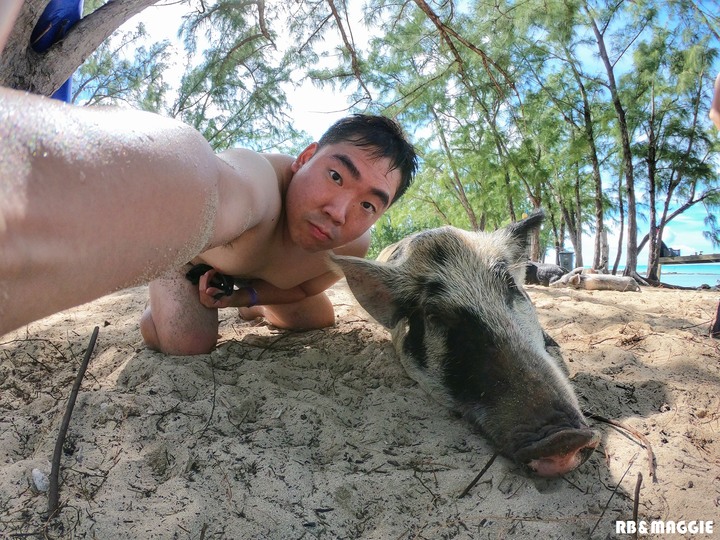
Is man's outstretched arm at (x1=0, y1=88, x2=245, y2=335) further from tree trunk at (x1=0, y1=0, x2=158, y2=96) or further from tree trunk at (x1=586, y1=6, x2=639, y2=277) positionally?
tree trunk at (x1=586, y1=6, x2=639, y2=277)

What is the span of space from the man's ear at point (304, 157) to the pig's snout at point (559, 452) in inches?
84.9

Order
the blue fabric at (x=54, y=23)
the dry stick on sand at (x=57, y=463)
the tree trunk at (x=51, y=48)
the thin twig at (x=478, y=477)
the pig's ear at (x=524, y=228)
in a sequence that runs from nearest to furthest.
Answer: the dry stick on sand at (x=57, y=463), the thin twig at (x=478, y=477), the pig's ear at (x=524, y=228), the tree trunk at (x=51, y=48), the blue fabric at (x=54, y=23)

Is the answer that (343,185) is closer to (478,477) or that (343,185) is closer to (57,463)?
(478,477)

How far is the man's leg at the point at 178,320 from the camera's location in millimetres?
3067

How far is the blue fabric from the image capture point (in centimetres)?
362

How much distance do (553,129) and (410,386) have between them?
16009mm

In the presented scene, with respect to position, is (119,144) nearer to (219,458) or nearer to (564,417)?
(219,458)

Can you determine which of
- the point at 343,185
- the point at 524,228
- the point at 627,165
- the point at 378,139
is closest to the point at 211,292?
the point at 343,185

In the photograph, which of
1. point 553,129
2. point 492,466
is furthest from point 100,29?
point 553,129

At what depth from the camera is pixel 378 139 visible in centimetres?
308

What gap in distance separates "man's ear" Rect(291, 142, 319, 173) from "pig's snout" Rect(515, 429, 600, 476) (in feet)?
7.07

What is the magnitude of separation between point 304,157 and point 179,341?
4.63ft

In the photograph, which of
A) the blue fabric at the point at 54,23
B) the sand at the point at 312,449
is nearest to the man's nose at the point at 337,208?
the sand at the point at 312,449

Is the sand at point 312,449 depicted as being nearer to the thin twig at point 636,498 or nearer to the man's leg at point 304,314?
the thin twig at point 636,498
